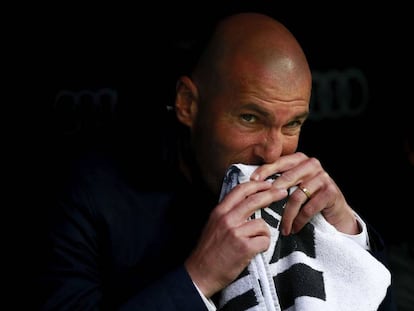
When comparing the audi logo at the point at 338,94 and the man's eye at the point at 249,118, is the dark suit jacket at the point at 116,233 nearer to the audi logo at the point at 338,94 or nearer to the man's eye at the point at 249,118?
the man's eye at the point at 249,118

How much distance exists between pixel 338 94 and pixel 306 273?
1.90m

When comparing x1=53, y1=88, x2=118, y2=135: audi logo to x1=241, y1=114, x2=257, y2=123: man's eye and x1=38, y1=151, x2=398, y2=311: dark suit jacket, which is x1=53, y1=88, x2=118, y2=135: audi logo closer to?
x1=38, y1=151, x2=398, y2=311: dark suit jacket

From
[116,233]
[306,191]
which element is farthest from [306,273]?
[116,233]

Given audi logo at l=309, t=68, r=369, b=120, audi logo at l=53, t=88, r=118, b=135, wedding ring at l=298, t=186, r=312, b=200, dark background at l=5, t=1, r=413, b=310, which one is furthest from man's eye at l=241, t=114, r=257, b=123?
audi logo at l=309, t=68, r=369, b=120

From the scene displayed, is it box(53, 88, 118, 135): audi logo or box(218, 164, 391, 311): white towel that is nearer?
box(218, 164, 391, 311): white towel

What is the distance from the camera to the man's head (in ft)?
6.48

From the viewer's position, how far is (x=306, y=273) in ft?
6.17

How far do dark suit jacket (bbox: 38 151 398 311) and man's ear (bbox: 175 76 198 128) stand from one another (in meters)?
0.18

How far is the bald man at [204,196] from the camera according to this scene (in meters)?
1.81

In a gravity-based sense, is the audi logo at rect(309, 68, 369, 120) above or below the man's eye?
below

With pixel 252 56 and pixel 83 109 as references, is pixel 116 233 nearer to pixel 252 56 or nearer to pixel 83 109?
pixel 252 56

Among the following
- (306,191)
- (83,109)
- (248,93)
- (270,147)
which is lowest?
(83,109)

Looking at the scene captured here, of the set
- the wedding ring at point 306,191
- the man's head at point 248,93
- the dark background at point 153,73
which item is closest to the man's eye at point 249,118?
the man's head at point 248,93

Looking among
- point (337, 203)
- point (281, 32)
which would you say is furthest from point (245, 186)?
point (281, 32)
